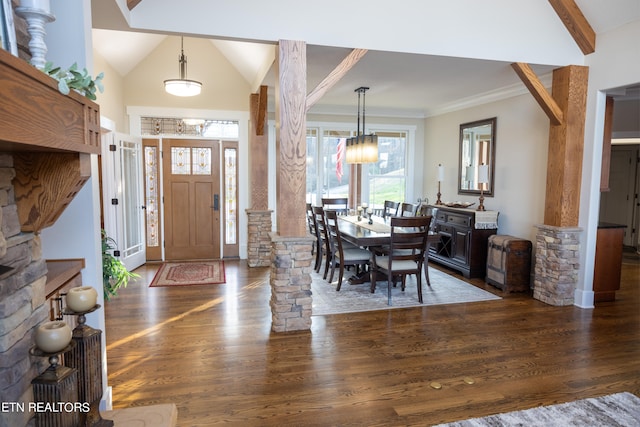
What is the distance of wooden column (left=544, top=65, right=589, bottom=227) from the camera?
4.23 meters

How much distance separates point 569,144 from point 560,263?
1310mm

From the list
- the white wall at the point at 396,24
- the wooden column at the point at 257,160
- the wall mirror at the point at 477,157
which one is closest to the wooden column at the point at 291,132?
the white wall at the point at 396,24

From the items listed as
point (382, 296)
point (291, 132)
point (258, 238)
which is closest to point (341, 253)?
point (382, 296)

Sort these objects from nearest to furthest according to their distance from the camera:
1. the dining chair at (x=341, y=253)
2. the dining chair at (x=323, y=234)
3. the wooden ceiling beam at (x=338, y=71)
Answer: the wooden ceiling beam at (x=338, y=71) < the dining chair at (x=341, y=253) < the dining chair at (x=323, y=234)

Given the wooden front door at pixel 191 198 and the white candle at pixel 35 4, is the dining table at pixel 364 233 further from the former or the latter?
the white candle at pixel 35 4

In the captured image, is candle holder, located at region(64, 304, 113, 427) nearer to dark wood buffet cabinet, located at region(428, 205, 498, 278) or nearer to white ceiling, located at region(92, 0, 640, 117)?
white ceiling, located at region(92, 0, 640, 117)

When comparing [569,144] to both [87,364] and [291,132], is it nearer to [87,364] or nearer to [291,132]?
[291,132]

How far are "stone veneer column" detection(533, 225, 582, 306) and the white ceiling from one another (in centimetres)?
187

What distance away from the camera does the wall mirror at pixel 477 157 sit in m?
5.81

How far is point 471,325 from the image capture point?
148 inches

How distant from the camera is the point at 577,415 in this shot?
233cm

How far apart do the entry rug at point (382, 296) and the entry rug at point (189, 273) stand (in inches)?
56.9

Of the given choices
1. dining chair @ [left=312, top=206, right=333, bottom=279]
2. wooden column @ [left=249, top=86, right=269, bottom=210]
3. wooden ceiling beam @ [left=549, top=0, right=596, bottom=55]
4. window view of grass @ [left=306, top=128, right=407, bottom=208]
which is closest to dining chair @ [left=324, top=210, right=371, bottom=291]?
dining chair @ [left=312, top=206, right=333, bottom=279]

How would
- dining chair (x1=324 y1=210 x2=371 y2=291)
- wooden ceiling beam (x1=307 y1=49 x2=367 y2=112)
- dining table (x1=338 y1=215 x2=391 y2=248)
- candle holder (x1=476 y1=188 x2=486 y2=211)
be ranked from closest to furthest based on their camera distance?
wooden ceiling beam (x1=307 y1=49 x2=367 y2=112) < dining table (x1=338 y1=215 x2=391 y2=248) < dining chair (x1=324 y1=210 x2=371 y2=291) < candle holder (x1=476 y1=188 x2=486 y2=211)
